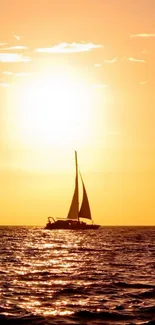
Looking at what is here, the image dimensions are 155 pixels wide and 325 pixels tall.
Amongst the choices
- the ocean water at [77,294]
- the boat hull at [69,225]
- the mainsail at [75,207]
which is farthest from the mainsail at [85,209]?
the ocean water at [77,294]

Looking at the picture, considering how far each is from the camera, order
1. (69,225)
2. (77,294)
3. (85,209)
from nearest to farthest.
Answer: (77,294) → (85,209) → (69,225)

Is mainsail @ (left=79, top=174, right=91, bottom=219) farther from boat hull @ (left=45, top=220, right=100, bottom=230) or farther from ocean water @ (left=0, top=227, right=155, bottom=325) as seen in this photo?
ocean water @ (left=0, top=227, right=155, bottom=325)

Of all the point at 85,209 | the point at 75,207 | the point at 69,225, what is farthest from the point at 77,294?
the point at 69,225

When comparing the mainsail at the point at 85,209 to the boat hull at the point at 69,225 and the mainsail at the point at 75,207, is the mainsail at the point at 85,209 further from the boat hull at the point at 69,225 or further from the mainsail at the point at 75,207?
the boat hull at the point at 69,225

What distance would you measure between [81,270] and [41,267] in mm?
4560

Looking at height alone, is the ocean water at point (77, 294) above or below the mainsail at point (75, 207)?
below

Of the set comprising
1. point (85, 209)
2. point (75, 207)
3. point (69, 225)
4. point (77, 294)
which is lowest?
point (77, 294)

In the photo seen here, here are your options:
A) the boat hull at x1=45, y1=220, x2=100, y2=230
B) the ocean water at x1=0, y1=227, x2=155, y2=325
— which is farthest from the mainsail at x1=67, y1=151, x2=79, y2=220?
the ocean water at x1=0, y1=227, x2=155, y2=325

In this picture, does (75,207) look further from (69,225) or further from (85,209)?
(69,225)

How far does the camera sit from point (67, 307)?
3020cm

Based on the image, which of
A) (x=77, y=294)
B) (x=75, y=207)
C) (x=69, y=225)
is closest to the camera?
(x=77, y=294)

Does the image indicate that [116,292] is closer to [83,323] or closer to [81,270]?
[83,323]

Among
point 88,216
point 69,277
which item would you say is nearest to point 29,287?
point 69,277

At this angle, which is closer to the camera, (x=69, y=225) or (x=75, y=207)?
(x=75, y=207)
